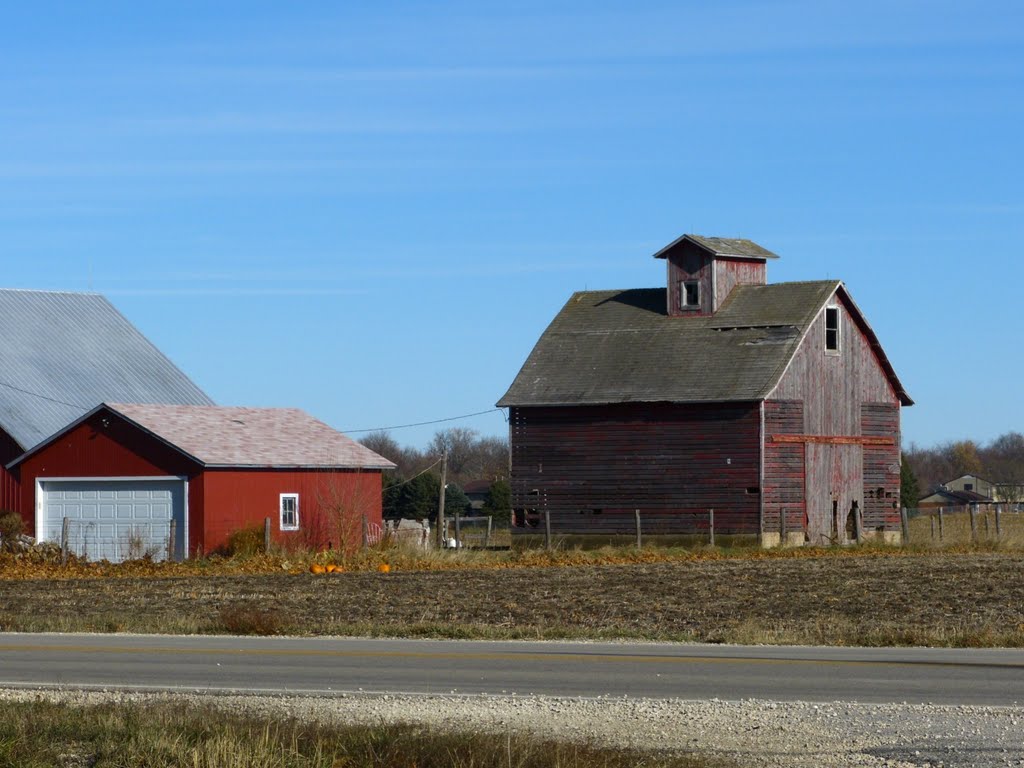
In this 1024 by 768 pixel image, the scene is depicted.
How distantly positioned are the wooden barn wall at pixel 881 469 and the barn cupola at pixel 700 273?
5547mm

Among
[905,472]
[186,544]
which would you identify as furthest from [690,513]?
[905,472]

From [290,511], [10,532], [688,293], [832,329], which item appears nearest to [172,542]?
[290,511]

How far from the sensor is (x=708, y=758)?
11078 mm

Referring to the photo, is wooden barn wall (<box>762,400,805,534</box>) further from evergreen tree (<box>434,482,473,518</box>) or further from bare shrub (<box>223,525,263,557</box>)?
evergreen tree (<box>434,482,473,518</box>)

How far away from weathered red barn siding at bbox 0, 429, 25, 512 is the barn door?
874 inches

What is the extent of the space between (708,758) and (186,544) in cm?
3168

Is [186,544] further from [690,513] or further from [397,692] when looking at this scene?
[397,692]

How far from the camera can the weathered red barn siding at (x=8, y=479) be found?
1716 inches

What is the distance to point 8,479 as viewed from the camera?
4384 centimetres

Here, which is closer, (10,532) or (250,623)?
(250,623)

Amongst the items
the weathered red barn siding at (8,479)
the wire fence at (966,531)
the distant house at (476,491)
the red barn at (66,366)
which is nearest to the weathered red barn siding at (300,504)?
the weathered red barn siding at (8,479)

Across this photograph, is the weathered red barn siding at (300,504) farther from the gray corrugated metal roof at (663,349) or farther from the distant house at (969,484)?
the distant house at (969,484)

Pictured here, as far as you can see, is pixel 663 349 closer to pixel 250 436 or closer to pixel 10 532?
pixel 250 436

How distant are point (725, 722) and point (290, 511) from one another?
31728mm
